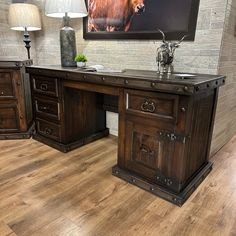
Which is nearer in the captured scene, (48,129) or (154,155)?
(154,155)

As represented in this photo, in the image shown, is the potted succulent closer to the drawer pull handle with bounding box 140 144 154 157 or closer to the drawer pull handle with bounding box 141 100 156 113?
the drawer pull handle with bounding box 141 100 156 113

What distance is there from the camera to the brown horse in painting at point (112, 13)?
78.4 inches

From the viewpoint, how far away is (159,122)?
4.61 feet

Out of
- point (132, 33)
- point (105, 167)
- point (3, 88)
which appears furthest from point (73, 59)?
point (105, 167)

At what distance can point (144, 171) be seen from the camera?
1592mm

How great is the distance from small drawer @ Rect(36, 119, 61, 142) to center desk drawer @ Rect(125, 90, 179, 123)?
35.8 inches

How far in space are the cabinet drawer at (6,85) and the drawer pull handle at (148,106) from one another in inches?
60.3

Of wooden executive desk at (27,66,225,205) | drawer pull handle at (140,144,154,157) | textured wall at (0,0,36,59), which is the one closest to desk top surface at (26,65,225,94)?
wooden executive desk at (27,66,225,205)

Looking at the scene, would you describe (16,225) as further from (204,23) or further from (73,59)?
(204,23)

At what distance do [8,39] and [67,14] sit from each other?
1.13 m

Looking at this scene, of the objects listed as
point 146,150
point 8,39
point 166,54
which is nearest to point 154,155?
point 146,150

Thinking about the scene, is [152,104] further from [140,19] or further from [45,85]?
[45,85]

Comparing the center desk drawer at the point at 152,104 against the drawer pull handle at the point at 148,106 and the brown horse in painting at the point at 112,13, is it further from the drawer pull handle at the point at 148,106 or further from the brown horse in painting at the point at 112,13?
the brown horse in painting at the point at 112,13

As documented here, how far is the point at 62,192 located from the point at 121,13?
165 cm
